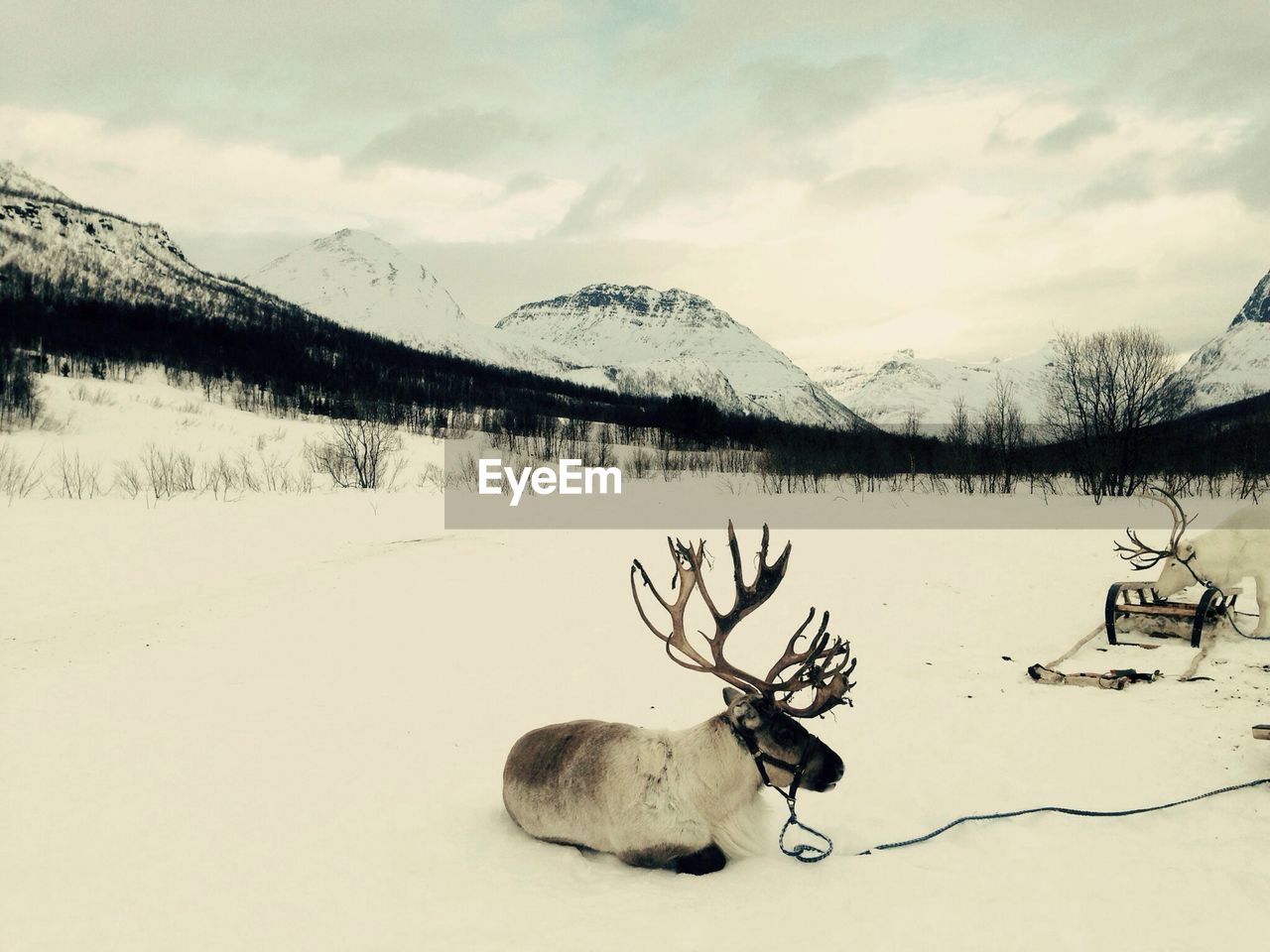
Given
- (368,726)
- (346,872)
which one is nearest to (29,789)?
(368,726)

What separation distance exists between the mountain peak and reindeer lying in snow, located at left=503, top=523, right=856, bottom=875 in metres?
159

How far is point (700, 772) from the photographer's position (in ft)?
11.4

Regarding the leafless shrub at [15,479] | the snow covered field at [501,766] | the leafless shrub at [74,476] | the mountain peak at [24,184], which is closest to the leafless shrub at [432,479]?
the leafless shrub at [74,476]

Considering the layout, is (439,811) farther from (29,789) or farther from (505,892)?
(29,789)

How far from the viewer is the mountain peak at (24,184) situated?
122m

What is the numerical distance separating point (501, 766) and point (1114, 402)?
26.0 meters

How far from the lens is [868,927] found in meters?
3.01

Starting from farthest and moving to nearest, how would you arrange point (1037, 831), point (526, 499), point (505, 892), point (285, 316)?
point (285, 316) < point (526, 499) < point (1037, 831) < point (505, 892)

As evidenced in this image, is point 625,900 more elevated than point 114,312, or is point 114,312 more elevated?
point 114,312

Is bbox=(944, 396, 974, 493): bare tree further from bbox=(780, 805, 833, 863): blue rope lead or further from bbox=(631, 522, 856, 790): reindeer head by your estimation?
bbox=(631, 522, 856, 790): reindeer head

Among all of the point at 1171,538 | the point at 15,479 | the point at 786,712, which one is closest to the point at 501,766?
the point at 786,712

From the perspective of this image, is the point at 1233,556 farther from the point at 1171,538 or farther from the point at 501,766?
the point at 501,766

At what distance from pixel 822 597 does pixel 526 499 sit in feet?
53.1

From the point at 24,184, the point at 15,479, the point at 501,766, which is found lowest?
the point at 501,766
